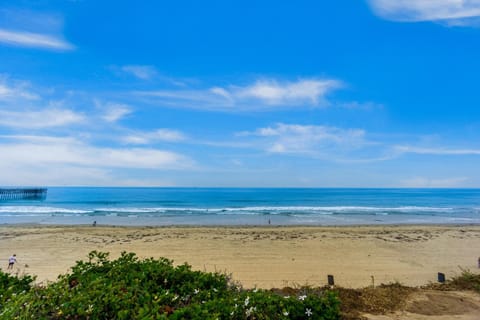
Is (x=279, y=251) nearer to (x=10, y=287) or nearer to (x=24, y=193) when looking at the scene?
(x=10, y=287)

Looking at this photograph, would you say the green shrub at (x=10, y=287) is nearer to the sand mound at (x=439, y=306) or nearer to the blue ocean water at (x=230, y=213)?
the sand mound at (x=439, y=306)

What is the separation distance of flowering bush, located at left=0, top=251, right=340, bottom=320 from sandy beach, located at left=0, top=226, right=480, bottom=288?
4.30 m

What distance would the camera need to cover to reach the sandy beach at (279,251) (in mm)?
10859

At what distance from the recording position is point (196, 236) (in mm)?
19453

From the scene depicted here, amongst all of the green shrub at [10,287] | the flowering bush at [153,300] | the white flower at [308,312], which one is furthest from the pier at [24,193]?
the white flower at [308,312]

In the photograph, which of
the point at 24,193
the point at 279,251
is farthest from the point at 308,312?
the point at 24,193

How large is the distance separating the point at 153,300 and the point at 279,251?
491 inches

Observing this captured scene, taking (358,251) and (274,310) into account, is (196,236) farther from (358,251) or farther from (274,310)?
(274,310)

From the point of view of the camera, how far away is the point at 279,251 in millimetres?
14898

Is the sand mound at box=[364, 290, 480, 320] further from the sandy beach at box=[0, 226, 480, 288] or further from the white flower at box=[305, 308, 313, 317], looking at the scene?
the sandy beach at box=[0, 226, 480, 288]

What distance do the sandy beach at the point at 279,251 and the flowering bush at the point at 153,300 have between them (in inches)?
169

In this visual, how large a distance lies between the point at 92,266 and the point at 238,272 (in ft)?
25.5

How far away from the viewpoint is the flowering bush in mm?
2895

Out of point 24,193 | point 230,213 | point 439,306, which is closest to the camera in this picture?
point 439,306
